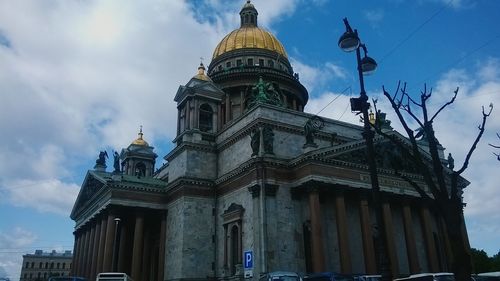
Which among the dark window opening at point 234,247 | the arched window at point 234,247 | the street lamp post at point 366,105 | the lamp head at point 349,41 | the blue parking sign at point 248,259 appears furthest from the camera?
the dark window opening at point 234,247

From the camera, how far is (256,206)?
32.0 m

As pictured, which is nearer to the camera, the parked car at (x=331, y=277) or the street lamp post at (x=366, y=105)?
the street lamp post at (x=366, y=105)

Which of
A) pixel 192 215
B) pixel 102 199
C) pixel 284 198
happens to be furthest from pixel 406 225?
pixel 102 199

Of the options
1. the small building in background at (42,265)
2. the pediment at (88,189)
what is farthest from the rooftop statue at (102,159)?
the small building in background at (42,265)

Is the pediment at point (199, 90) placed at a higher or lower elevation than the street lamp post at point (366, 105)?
higher

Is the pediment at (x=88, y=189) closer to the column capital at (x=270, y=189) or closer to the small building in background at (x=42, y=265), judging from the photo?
the column capital at (x=270, y=189)

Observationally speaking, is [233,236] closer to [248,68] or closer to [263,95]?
[263,95]

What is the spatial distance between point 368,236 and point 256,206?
7.90m

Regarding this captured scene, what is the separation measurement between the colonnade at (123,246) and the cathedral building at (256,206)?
10 centimetres

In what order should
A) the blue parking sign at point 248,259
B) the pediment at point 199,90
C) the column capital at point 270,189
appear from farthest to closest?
the pediment at point 199,90, the column capital at point 270,189, the blue parking sign at point 248,259

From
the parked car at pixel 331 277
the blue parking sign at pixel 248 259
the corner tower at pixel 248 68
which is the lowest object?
the parked car at pixel 331 277

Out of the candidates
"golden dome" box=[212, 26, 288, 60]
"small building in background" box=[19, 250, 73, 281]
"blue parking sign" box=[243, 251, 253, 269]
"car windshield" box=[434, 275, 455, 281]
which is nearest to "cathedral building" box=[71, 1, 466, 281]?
"blue parking sign" box=[243, 251, 253, 269]

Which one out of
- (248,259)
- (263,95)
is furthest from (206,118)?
(248,259)

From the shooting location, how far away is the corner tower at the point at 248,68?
165ft
